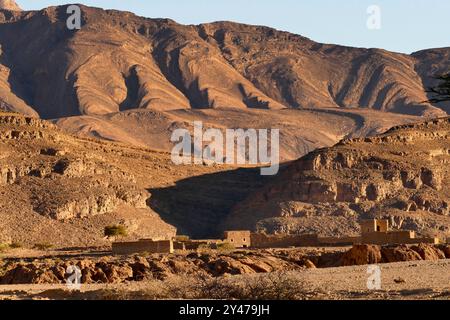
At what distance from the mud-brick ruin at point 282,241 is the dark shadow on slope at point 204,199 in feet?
81.4

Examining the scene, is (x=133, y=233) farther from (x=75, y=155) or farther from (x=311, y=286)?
(x=311, y=286)

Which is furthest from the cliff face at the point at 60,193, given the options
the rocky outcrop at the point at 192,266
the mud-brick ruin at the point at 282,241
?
the rocky outcrop at the point at 192,266

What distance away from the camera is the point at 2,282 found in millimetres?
47656

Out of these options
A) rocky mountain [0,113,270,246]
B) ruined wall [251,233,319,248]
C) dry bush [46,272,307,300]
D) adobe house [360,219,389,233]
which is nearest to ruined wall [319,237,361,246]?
ruined wall [251,233,319,248]

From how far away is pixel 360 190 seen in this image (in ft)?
369

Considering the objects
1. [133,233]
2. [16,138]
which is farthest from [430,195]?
[16,138]

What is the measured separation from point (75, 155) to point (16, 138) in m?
5.37

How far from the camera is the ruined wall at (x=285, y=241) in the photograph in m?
80.0

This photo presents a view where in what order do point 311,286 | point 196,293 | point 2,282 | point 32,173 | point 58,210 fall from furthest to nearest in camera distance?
point 32,173
point 58,210
point 2,282
point 311,286
point 196,293

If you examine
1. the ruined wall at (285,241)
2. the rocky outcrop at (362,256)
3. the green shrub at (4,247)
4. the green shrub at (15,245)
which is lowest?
the green shrub at (15,245)

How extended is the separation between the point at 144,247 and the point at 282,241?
12.3m

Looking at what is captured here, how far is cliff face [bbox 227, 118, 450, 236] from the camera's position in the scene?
349 ft

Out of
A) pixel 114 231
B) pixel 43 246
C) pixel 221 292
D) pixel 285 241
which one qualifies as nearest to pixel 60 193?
pixel 114 231

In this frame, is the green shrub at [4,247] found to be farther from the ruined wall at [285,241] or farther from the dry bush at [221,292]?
the dry bush at [221,292]
